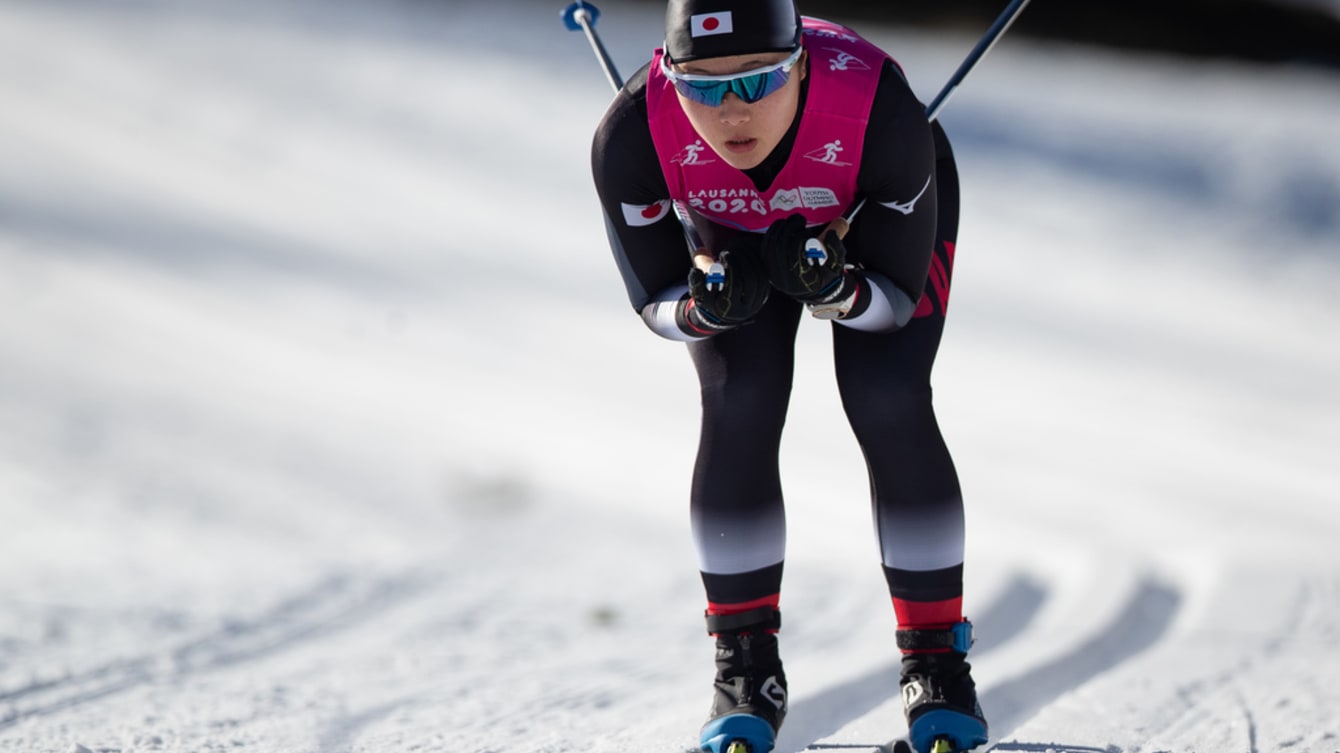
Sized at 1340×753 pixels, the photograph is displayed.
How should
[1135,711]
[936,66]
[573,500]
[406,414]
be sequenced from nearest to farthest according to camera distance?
1. [1135,711]
2. [573,500]
3. [406,414]
4. [936,66]

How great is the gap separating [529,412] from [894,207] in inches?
194

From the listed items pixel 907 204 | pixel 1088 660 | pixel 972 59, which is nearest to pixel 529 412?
pixel 1088 660

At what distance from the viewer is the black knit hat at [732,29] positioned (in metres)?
2.65

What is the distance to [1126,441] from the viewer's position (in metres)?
6.77

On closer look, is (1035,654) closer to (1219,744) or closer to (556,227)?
(1219,744)

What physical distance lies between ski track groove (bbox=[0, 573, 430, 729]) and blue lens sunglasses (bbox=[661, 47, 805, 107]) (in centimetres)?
228

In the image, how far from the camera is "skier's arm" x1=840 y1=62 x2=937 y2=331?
275 centimetres

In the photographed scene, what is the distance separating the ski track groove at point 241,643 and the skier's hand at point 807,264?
7.31 feet

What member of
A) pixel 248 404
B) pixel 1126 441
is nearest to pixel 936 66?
pixel 1126 441

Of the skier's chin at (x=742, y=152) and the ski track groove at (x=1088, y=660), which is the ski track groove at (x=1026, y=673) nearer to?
the ski track groove at (x=1088, y=660)

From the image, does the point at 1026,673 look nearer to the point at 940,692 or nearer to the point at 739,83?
the point at 940,692

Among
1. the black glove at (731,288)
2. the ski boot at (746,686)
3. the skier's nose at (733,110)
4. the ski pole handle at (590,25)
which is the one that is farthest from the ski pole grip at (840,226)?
the ski boot at (746,686)

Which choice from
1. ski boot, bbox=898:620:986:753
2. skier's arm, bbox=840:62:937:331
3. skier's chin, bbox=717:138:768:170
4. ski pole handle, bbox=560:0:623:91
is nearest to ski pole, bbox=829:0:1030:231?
skier's arm, bbox=840:62:937:331

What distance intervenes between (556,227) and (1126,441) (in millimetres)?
4896
